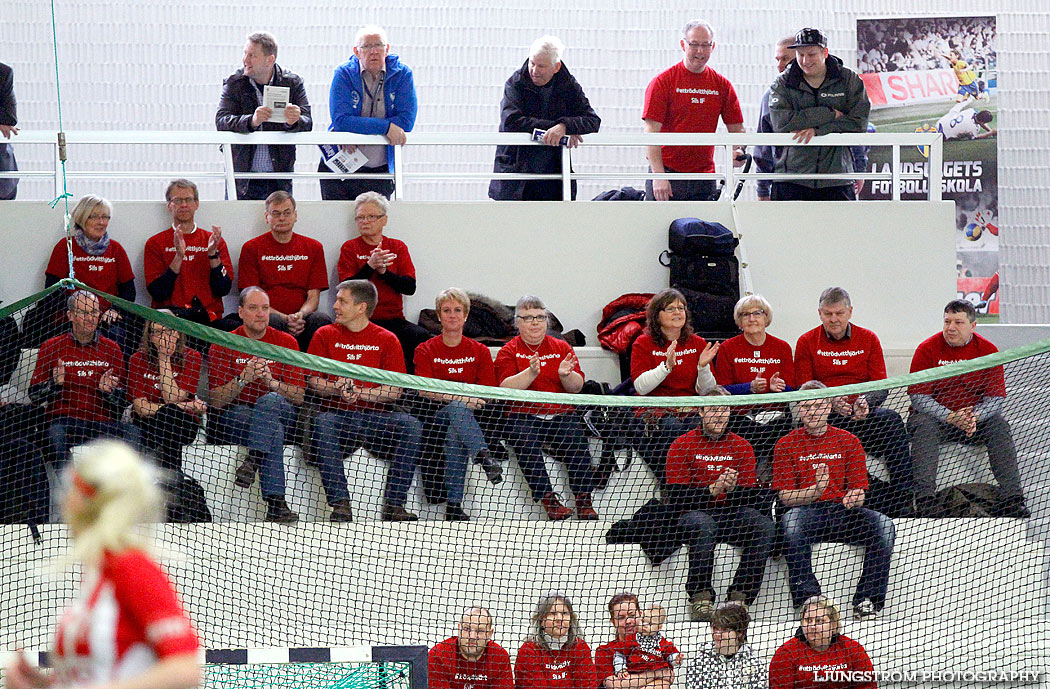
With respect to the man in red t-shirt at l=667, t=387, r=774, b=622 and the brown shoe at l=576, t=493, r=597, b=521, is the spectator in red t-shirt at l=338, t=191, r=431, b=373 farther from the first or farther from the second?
the man in red t-shirt at l=667, t=387, r=774, b=622

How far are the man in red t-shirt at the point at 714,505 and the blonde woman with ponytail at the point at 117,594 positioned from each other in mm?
3215

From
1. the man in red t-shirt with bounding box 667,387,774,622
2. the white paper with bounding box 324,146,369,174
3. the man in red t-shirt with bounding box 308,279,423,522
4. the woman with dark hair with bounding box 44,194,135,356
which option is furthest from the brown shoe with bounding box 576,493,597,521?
the white paper with bounding box 324,146,369,174

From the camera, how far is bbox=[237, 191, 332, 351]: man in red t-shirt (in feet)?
21.2

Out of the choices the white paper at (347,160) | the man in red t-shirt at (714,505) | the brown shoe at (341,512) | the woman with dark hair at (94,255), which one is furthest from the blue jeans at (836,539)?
the woman with dark hair at (94,255)

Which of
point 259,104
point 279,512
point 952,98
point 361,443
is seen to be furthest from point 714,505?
point 952,98

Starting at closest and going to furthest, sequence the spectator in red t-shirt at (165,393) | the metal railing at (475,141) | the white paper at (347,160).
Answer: the spectator in red t-shirt at (165,393) → the metal railing at (475,141) → the white paper at (347,160)

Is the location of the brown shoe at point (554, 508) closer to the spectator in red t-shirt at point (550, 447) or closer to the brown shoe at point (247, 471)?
the spectator in red t-shirt at point (550, 447)

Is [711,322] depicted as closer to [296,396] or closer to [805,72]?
[805,72]

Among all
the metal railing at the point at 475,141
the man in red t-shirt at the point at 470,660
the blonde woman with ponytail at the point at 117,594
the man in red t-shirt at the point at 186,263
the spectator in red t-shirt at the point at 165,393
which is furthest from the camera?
the metal railing at the point at 475,141

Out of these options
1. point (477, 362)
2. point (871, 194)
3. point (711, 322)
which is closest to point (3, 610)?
point (477, 362)

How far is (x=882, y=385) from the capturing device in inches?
167

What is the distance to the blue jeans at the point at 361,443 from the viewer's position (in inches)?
197

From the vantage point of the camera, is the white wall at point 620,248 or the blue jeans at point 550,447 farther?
the white wall at point 620,248

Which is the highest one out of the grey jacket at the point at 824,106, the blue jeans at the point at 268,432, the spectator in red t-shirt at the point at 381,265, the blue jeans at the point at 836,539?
the grey jacket at the point at 824,106
